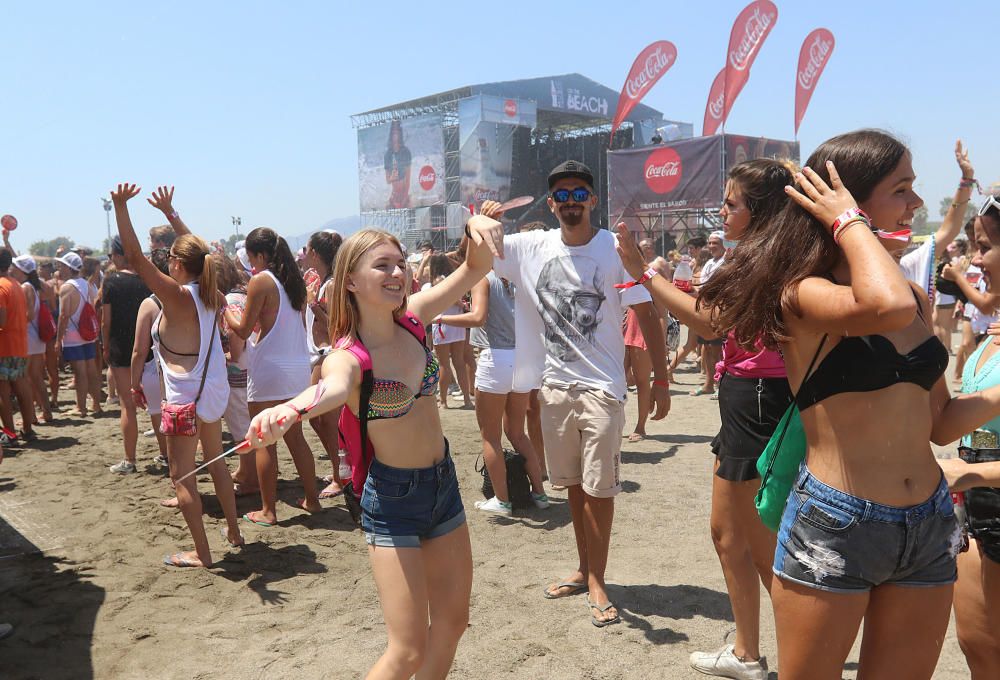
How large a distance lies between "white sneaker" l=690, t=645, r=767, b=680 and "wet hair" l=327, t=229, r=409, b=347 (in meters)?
2.20

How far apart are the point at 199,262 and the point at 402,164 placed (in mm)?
49382

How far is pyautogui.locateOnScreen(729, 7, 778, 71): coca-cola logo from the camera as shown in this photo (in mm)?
23812

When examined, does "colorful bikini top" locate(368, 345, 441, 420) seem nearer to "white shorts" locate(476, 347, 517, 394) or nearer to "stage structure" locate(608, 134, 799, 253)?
"white shorts" locate(476, 347, 517, 394)

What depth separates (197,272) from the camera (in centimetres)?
487

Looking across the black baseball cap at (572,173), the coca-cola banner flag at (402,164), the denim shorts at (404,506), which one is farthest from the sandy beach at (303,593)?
the coca-cola banner flag at (402,164)

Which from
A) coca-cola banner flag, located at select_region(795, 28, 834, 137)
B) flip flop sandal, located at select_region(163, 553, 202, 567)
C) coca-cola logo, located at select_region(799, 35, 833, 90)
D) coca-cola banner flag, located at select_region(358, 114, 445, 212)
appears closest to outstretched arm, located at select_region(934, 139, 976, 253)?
flip flop sandal, located at select_region(163, 553, 202, 567)

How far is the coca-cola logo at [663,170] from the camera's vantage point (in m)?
25.1

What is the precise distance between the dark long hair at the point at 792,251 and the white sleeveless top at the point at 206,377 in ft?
12.3

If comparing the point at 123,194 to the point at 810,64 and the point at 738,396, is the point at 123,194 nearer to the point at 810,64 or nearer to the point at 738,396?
the point at 738,396

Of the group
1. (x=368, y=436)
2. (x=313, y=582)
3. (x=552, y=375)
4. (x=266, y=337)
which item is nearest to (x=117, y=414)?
(x=266, y=337)

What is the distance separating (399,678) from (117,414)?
30.1 ft

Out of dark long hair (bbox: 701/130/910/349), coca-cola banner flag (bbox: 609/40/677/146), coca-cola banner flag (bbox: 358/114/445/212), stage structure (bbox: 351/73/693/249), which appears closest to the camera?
dark long hair (bbox: 701/130/910/349)

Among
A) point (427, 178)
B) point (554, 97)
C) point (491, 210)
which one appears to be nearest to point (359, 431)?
point (491, 210)

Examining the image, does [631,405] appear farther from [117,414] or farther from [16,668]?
[16,668]
